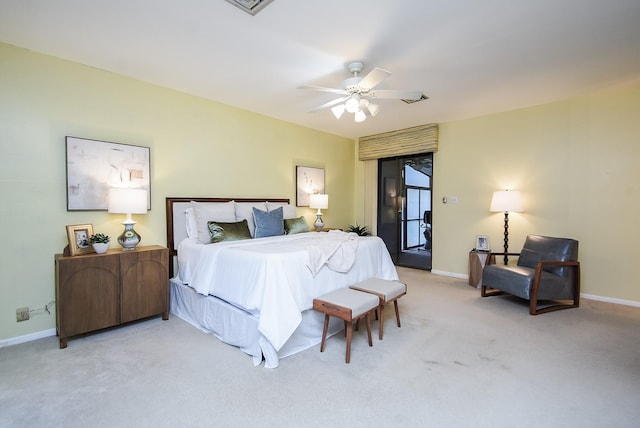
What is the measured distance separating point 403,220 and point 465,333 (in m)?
3.19

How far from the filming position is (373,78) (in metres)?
2.52

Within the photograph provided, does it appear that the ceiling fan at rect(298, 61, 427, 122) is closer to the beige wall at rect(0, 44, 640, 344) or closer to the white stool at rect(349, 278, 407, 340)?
the white stool at rect(349, 278, 407, 340)

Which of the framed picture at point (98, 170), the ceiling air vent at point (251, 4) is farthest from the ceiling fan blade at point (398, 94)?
the framed picture at point (98, 170)

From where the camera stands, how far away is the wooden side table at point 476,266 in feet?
14.2

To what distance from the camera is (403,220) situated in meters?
5.84

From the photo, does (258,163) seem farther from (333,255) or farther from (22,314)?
(22,314)

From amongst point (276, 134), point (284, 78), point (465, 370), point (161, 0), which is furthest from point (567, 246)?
point (161, 0)

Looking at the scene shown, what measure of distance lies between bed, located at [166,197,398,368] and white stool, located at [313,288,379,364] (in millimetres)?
172

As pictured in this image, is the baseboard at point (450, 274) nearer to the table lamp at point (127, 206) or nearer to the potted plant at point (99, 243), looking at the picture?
the table lamp at point (127, 206)

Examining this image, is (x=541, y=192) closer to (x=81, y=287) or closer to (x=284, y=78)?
(x=284, y=78)

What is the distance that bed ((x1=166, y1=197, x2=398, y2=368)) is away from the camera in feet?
7.61

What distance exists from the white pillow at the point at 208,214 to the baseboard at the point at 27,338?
1.56 m

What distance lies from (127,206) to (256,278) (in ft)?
5.13

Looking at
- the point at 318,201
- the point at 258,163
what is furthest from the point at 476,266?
the point at 258,163
